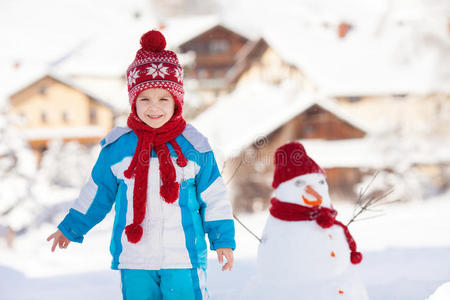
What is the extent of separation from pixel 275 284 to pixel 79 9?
48.0 feet

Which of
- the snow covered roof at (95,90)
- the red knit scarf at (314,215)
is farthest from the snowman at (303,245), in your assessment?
the snow covered roof at (95,90)

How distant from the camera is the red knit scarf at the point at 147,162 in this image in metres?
1.46

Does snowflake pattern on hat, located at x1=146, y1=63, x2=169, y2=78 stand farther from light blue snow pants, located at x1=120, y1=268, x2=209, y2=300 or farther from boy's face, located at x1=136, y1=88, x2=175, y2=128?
light blue snow pants, located at x1=120, y1=268, x2=209, y2=300

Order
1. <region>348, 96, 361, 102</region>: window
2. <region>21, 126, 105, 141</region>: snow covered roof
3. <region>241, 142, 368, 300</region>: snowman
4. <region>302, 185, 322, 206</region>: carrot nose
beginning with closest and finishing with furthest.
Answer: <region>241, 142, 368, 300</region>: snowman
<region>302, 185, 322, 206</region>: carrot nose
<region>348, 96, 361, 102</region>: window
<region>21, 126, 105, 141</region>: snow covered roof

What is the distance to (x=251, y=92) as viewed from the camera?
13.9 meters

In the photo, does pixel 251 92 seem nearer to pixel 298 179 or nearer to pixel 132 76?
pixel 298 179

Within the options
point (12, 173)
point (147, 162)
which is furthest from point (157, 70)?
point (12, 173)

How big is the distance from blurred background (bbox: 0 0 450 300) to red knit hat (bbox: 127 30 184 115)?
824 centimetres

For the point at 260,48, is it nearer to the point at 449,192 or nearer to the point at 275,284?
the point at 449,192

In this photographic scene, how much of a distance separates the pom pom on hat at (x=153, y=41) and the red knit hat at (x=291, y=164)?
0.87 meters

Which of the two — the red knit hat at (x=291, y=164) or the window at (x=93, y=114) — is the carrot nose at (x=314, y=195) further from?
the window at (x=93, y=114)

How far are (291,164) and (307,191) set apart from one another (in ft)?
0.58

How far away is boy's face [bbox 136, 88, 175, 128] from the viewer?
154 cm

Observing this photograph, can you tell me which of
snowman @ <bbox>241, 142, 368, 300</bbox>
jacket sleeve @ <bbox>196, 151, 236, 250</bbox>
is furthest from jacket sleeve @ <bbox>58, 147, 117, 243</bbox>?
snowman @ <bbox>241, 142, 368, 300</bbox>
